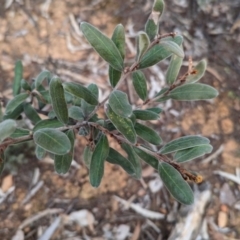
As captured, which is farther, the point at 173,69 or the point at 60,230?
the point at 60,230

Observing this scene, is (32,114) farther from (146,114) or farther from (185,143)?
(185,143)

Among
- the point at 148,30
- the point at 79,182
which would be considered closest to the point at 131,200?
the point at 79,182

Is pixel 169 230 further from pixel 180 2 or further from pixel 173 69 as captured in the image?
pixel 180 2

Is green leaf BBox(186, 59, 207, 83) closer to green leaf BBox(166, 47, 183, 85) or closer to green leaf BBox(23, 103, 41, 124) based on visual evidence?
green leaf BBox(166, 47, 183, 85)

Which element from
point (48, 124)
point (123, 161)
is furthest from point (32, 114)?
point (123, 161)

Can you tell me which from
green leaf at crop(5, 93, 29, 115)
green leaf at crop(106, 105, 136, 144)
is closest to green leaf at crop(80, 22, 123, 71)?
green leaf at crop(106, 105, 136, 144)
